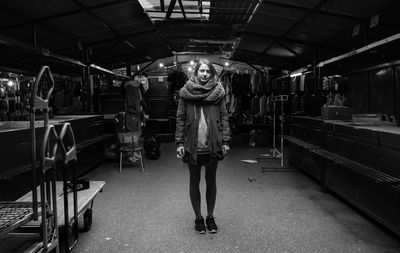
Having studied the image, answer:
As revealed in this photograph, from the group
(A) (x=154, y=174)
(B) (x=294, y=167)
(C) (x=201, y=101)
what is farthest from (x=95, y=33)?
(B) (x=294, y=167)

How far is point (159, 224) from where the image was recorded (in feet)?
12.5

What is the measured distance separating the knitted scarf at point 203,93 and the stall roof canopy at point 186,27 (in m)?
2.33

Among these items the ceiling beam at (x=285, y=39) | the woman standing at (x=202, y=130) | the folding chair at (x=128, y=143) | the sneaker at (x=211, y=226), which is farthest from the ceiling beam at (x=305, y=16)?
the folding chair at (x=128, y=143)

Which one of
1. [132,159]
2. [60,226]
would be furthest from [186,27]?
[60,226]

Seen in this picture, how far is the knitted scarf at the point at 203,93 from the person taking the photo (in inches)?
137

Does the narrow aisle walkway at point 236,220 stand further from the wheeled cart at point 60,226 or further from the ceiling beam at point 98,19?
the ceiling beam at point 98,19

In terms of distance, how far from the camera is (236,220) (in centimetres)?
395

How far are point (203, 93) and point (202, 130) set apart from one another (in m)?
0.38

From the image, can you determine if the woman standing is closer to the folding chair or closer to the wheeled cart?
the wheeled cart

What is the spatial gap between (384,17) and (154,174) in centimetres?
465

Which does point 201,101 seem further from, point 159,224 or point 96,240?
point 96,240

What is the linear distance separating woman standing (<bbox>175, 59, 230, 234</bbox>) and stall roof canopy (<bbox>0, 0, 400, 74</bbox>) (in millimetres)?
2357

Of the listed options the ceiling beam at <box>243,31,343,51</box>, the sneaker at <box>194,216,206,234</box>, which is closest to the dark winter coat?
the sneaker at <box>194,216,206,234</box>

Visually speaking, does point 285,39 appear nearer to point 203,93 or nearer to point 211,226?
point 203,93
